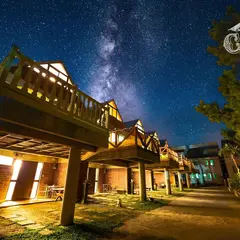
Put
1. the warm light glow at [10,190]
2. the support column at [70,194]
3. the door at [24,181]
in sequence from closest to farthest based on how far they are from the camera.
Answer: the support column at [70,194] < the warm light glow at [10,190] < the door at [24,181]

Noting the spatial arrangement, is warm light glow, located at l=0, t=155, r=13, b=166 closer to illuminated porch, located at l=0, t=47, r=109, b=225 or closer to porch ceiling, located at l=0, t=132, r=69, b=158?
porch ceiling, located at l=0, t=132, r=69, b=158

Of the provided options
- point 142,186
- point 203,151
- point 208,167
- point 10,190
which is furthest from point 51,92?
point 203,151

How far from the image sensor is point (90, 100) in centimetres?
689

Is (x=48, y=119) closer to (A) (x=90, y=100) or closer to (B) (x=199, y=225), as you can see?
(A) (x=90, y=100)

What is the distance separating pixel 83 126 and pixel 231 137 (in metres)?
10.9

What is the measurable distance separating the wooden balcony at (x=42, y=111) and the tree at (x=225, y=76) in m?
6.69

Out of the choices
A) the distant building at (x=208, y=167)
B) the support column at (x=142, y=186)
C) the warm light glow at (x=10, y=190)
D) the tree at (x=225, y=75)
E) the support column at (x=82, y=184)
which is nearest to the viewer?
the tree at (x=225, y=75)

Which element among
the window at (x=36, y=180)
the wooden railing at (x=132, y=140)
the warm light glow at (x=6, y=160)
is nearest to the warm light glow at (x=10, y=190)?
the warm light glow at (x=6, y=160)

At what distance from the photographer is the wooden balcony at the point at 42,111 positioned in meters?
4.11

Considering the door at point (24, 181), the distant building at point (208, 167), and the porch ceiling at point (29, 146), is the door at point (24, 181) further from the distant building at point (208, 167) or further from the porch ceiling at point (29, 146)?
the distant building at point (208, 167)

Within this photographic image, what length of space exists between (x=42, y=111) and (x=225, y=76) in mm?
9592

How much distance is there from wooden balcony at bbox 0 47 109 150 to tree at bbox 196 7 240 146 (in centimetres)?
669

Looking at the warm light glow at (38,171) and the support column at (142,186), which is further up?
the warm light glow at (38,171)

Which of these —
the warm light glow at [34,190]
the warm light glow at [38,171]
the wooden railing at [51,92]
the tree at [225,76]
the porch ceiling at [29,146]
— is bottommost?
the warm light glow at [34,190]
